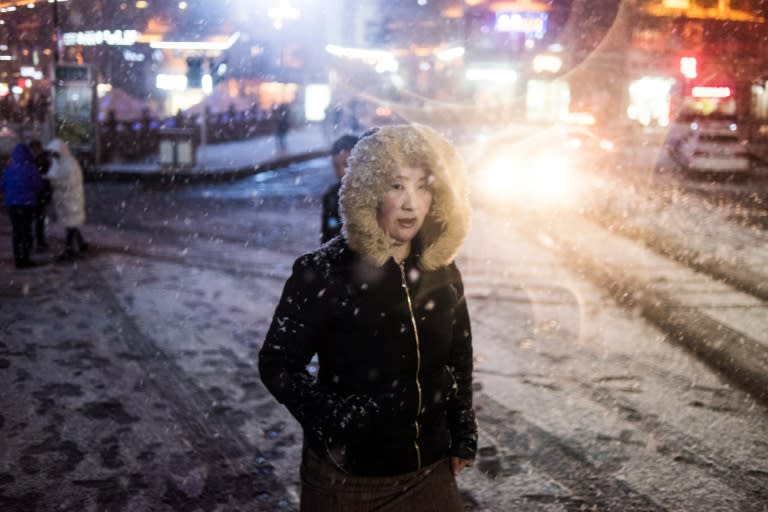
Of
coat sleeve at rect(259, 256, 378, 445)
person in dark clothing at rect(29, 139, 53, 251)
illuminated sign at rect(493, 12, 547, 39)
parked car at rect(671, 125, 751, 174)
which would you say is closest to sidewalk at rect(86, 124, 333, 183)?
person in dark clothing at rect(29, 139, 53, 251)

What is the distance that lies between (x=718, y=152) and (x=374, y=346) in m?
24.1

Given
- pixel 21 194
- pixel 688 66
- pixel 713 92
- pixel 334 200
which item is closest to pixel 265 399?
pixel 334 200

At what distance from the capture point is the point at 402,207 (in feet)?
7.52

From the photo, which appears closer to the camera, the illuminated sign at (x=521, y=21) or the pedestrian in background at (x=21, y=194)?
the pedestrian in background at (x=21, y=194)

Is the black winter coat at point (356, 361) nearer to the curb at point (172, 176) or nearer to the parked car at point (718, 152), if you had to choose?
the curb at point (172, 176)

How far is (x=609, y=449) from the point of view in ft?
16.0

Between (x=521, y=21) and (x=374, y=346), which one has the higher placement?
(x=521, y=21)

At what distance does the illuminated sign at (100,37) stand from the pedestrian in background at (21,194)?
4435 cm

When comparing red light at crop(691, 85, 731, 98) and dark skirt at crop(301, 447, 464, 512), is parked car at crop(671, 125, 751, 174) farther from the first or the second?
dark skirt at crop(301, 447, 464, 512)

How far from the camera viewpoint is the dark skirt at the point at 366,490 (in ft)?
7.22

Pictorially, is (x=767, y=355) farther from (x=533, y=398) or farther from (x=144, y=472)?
(x=144, y=472)

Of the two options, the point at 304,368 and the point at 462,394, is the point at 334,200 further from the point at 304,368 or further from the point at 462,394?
the point at 304,368

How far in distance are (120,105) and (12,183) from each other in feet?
70.0

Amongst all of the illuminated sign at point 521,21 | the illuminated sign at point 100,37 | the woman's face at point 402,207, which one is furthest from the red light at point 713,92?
the woman's face at point 402,207
